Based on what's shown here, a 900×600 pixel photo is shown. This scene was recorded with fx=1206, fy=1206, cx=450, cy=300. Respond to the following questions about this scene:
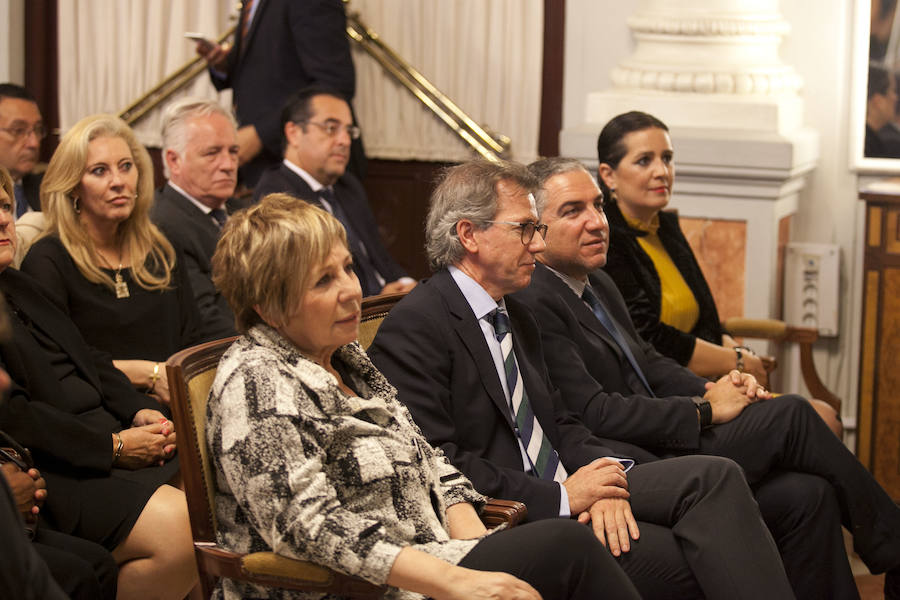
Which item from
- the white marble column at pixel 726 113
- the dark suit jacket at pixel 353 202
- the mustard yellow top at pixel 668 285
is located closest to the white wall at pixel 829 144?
the white marble column at pixel 726 113

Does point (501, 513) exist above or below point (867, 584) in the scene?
above

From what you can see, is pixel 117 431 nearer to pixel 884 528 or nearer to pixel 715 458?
pixel 715 458

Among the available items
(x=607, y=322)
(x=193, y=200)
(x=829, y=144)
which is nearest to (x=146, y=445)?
(x=607, y=322)

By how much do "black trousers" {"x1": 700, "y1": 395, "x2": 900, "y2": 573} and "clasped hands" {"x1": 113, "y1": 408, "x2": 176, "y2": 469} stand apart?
1346mm

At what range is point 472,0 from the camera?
18.0 feet

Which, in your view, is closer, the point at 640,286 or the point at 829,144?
the point at 640,286

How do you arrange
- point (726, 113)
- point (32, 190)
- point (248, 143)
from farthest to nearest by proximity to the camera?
point (248, 143), point (726, 113), point (32, 190)

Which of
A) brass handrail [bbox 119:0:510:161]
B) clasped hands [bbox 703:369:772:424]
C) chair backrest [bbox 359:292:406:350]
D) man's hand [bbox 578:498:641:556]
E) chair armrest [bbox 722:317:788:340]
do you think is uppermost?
brass handrail [bbox 119:0:510:161]

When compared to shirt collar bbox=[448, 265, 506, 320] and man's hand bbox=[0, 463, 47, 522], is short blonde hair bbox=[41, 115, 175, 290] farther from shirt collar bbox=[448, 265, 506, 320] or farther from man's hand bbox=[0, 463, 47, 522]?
shirt collar bbox=[448, 265, 506, 320]

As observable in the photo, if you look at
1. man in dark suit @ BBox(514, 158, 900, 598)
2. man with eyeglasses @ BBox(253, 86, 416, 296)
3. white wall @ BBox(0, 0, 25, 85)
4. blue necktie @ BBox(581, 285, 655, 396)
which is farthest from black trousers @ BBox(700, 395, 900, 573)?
white wall @ BBox(0, 0, 25, 85)

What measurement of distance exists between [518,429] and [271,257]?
812mm

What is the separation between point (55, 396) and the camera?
2.71 m

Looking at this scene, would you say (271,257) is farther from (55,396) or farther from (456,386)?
(55,396)

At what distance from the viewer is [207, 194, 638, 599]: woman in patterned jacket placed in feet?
6.38
